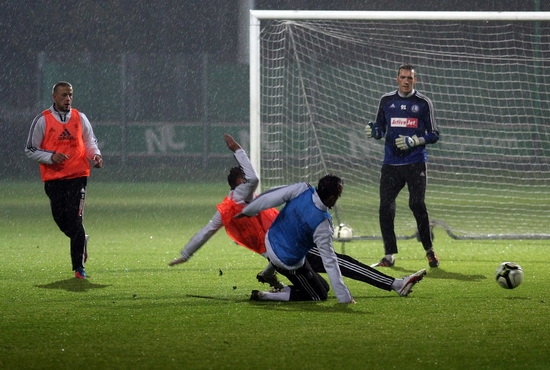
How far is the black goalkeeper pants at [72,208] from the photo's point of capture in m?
9.68

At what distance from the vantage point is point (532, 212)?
1694cm

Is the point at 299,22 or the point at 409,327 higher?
the point at 299,22

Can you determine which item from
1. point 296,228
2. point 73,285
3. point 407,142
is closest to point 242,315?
point 296,228

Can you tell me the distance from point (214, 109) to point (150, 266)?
70.1 ft

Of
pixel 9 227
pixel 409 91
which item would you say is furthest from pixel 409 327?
pixel 9 227

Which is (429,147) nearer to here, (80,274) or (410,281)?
(80,274)

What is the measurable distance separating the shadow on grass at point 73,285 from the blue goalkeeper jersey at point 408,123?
3.18 metres

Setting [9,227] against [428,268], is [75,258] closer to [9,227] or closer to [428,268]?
[428,268]

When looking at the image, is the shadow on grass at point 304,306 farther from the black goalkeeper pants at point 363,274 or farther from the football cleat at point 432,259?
the football cleat at point 432,259

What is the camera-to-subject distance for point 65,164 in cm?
973

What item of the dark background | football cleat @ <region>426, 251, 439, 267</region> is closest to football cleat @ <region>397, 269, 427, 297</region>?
football cleat @ <region>426, 251, 439, 267</region>

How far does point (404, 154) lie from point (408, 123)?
0.30 meters

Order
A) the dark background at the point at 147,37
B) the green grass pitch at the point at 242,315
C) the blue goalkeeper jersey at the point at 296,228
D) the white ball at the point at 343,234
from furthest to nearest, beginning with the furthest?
the dark background at the point at 147,37 < the white ball at the point at 343,234 < the blue goalkeeper jersey at the point at 296,228 < the green grass pitch at the point at 242,315

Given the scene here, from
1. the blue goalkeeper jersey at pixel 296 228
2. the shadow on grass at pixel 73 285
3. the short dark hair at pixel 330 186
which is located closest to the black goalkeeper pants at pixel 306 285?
the blue goalkeeper jersey at pixel 296 228
